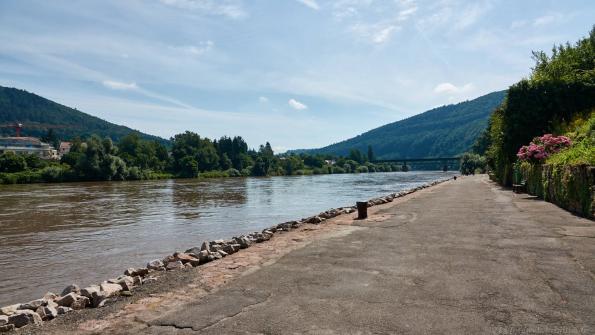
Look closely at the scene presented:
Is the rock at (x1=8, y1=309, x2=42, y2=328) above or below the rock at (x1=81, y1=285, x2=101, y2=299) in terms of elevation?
below

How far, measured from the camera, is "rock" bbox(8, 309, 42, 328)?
5.65 meters

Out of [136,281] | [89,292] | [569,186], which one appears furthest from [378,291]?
[569,186]

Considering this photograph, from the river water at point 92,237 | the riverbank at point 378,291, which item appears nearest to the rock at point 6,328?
the riverbank at point 378,291

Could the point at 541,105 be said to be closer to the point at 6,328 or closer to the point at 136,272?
the point at 136,272

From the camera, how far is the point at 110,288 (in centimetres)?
700

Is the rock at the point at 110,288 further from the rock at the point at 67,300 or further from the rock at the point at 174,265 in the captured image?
the rock at the point at 174,265

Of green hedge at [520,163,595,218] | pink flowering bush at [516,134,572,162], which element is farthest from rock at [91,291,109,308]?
pink flowering bush at [516,134,572,162]

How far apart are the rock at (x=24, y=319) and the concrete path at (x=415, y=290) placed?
1.75 metres

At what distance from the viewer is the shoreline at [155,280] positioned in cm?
604

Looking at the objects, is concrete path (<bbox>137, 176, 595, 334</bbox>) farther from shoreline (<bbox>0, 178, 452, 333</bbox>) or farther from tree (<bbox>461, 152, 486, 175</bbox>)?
tree (<bbox>461, 152, 486, 175</bbox>)

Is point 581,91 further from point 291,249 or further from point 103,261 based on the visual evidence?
point 103,261

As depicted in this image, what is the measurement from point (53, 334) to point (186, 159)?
117341 millimetres

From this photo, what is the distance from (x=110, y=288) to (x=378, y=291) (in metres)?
4.38

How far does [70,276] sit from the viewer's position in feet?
37.6
